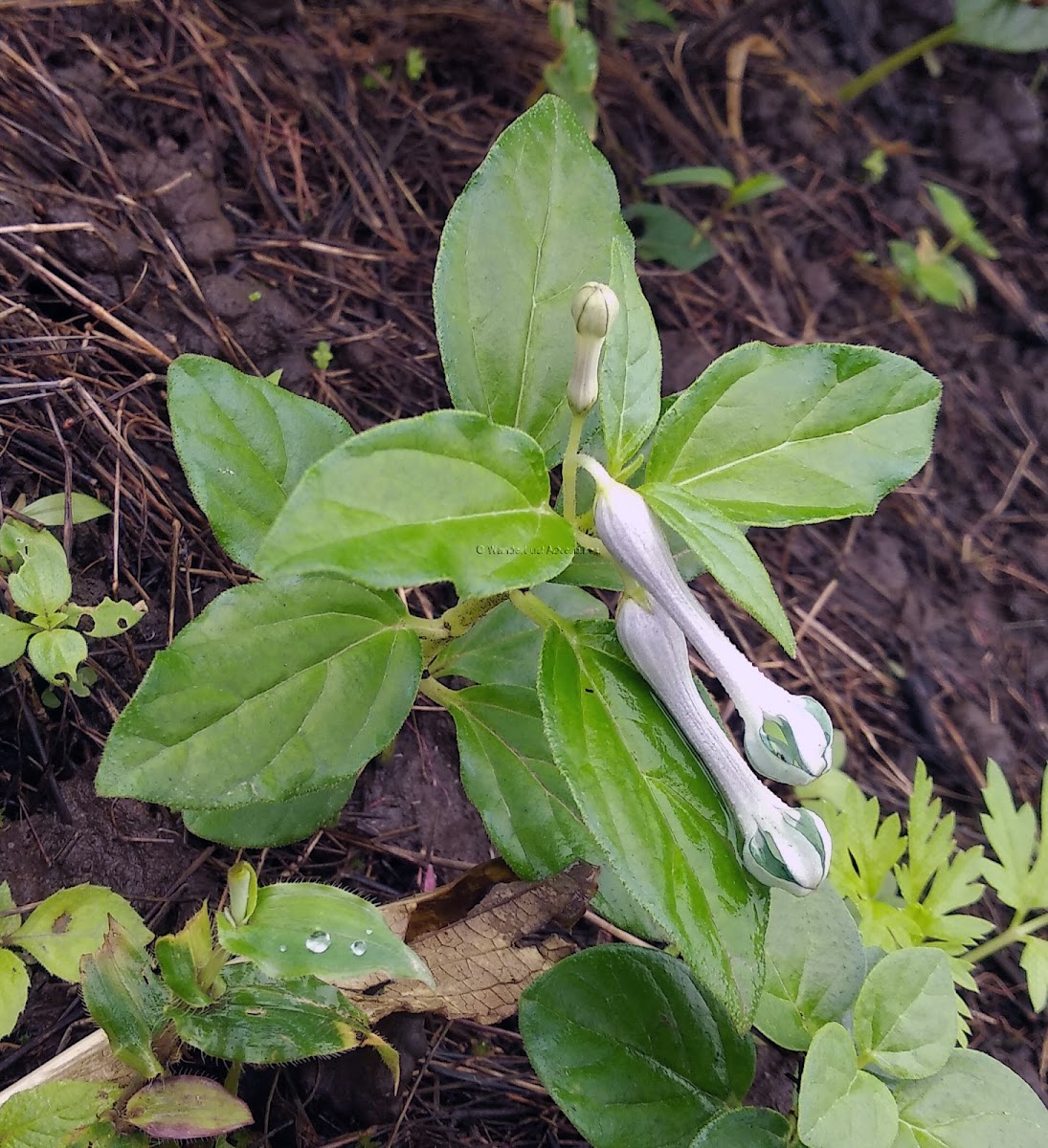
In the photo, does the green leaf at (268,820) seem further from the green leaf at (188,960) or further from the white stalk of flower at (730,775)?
the white stalk of flower at (730,775)

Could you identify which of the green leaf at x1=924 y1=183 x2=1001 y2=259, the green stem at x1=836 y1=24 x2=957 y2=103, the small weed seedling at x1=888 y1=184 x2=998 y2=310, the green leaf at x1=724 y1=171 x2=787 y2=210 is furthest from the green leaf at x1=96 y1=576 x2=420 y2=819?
the green stem at x1=836 y1=24 x2=957 y2=103

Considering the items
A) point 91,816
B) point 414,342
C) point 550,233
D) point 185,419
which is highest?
point 550,233

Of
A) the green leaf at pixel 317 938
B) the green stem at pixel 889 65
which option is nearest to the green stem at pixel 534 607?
the green leaf at pixel 317 938

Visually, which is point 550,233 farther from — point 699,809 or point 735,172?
point 735,172

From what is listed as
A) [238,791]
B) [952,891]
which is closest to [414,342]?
[238,791]

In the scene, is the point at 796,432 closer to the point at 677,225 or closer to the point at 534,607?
the point at 534,607

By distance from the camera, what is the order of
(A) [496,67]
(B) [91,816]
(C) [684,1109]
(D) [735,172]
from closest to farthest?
(C) [684,1109] → (B) [91,816] → (A) [496,67] → (D) [735,172]

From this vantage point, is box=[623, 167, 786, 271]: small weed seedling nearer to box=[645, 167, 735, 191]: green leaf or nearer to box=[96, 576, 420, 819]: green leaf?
box=[645, 167, 735, 191]: green leaf
